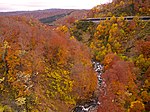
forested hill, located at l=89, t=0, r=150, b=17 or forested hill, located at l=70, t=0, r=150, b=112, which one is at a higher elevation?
forested hill, located at l=89, t=0, r=150, b=17

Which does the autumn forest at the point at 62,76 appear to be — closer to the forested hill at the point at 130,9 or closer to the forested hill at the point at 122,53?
the forested hill at the point at 122,53

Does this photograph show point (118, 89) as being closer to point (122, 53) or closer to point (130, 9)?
point (122, 53)

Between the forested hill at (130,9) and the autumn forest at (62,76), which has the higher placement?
the forested hill at (130,9)

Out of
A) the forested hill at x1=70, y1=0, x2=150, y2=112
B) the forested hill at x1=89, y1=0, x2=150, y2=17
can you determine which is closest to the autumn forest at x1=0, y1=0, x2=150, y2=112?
the forested hill at x1=70, y1=0, x2=150, y2=112

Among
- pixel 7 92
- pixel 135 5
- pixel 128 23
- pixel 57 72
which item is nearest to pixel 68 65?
pixel 57 72

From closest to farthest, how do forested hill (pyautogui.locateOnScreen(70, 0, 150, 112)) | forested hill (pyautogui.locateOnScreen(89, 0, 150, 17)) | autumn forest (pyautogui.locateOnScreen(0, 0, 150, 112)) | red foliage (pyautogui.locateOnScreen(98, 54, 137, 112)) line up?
autumn forest (pyautogui.locateOnScreen(0, 0, 150, 112)) < red foliage (pyautogui.locateOnScreen(98, 54, 137, 112)) < forested hill (pyautogui.locateOnScreen(70, 0, 150, 112)) < forested hill (pyautogui.locateOnScreen(89, 0, 150, 17))

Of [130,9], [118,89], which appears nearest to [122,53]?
[118,89]

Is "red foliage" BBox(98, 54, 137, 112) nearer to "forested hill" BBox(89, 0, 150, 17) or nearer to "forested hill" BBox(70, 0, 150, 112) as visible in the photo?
"forested hill" BBox(70, 0, 150, 112)

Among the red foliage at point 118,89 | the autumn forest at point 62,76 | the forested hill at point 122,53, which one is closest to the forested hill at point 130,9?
the forested hill at point 122,53

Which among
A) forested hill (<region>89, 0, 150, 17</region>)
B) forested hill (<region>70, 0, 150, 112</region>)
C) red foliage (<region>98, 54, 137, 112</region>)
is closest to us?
red foliage (<region>98, 54, 137, 112</region>)

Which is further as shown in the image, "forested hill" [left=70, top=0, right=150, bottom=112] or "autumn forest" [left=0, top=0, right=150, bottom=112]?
"forested hill" [left=70, top=0, right=150, bottom=112]

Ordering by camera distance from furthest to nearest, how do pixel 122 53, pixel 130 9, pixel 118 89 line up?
pixel 130 9
pixel 122 53
pixel 118 89
